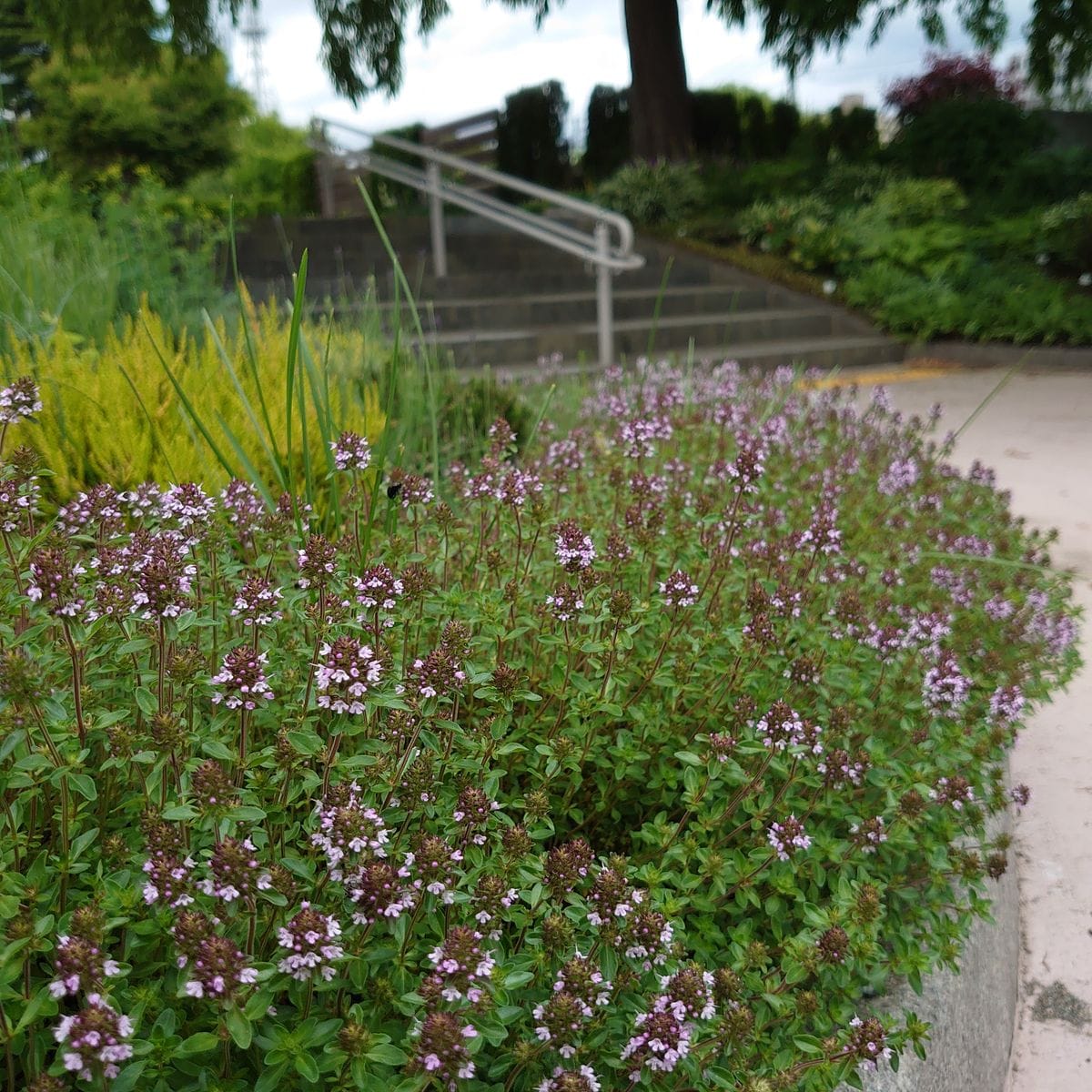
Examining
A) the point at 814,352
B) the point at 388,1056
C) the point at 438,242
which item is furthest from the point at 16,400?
the point at 438,242

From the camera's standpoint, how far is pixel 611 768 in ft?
7.43

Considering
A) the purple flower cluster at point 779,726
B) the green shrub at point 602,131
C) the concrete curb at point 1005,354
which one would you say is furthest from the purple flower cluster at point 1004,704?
the green shrub at point 602,131

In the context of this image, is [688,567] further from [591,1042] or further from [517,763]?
[591,1042]

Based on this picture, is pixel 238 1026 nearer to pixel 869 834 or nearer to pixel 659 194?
pixel 869 834

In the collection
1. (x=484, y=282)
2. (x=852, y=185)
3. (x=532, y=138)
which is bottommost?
(x=484, y=282)

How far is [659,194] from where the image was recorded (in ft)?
49.9

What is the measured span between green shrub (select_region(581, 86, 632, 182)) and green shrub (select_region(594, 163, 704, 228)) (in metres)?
6.04

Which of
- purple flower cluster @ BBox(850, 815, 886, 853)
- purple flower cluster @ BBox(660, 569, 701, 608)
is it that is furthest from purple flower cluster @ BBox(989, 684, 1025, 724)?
purple flower cluster @ BBox(660, 569, 701, 608)

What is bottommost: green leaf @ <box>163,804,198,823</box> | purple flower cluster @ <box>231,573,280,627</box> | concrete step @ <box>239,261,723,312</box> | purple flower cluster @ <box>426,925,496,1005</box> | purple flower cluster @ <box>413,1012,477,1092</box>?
purple flower cluster @ <box>413,1012,477,1092</box>

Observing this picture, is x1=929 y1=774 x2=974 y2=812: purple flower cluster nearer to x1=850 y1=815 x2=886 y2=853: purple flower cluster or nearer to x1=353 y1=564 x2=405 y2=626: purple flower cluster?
x1=850 y1=815 x2=886 y2=853: purple flower cluster

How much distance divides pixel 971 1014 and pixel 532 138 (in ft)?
69.1

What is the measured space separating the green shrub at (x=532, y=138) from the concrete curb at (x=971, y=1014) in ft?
66.0

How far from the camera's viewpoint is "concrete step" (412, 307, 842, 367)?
10.6 m

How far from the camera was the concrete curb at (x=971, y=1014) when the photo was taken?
2014 mm
